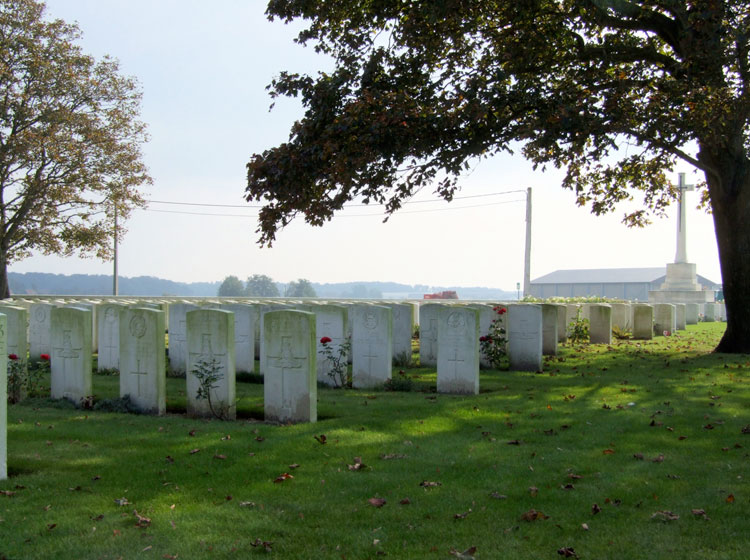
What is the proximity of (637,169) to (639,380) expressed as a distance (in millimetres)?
7946

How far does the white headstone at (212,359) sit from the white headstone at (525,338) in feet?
21.0

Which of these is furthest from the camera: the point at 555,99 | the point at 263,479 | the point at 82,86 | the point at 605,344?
the point at 82,86

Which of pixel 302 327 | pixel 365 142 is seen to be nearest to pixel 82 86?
pixel 365 142

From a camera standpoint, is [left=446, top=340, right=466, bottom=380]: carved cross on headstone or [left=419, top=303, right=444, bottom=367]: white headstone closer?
[left=446, top=340, right=466, bottom=380]: carved cross on headstone

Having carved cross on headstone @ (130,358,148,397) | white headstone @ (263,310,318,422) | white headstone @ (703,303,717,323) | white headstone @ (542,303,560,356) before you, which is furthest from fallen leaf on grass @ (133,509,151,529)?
white headstone @ (703,303,717,323)

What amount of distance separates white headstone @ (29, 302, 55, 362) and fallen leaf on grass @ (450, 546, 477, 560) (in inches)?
448

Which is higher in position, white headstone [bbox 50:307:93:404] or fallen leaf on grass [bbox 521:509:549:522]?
white headstone [bbox 50:307:93:404]

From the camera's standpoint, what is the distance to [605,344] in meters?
19.1

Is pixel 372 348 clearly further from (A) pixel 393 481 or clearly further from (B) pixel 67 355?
(A) pixel 393 481

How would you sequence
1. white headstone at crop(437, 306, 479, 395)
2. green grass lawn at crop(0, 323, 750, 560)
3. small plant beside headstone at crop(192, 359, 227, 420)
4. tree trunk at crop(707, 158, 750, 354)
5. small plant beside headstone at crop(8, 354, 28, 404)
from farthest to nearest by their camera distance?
tree trunk at crop(707, 158, 750, 354) → white headstone at crop(437, 306, 479, 395) → small plant beside headstone at crop(8, 354, 28, 404) → small plant beside headstone at crop(192, 359, 227, 420) → green grass lawn at crop(0, 323, 750, 560)

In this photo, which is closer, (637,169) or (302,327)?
(302,327)

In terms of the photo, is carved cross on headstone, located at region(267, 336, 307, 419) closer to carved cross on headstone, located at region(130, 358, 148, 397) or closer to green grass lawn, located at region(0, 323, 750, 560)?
green grass lawn, located at region(0, 323, 750, 560)

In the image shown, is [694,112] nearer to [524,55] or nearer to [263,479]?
[524,55]

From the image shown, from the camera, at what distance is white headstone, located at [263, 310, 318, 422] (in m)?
8.42
